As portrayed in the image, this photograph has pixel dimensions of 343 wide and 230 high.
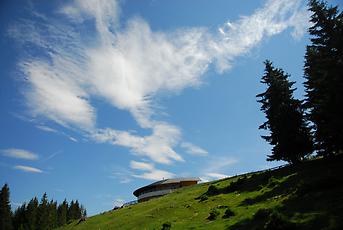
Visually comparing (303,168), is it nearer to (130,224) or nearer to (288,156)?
(288,156)

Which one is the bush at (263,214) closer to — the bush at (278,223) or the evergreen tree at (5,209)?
the bush at (278,223)

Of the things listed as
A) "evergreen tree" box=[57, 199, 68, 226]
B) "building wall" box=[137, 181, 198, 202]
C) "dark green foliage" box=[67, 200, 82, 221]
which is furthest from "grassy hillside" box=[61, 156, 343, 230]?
"dark green foliage" box=[67, 200, 82, 221]

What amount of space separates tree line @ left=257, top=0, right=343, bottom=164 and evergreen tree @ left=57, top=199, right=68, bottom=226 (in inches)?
3947

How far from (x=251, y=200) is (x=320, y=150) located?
13.0 metres

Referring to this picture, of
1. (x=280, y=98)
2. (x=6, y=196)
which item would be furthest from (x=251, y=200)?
(x=6, y=196)

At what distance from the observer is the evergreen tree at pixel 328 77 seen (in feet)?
104

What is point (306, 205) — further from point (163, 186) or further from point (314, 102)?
point (163, 186)

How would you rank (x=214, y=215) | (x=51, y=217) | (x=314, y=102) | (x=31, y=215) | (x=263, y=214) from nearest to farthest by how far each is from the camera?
(x=263, y=214) → (x=214, y=215) → (x=314, y=102) → (x=31, y=215) → (x=51, y=217)

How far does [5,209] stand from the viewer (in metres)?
106

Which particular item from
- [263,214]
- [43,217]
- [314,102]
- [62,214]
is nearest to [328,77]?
[314,102]

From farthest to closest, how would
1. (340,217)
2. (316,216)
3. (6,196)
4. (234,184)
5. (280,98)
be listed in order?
1. (6,196)
2. (280,98)
3. (234,184)
4. (316,216)
5. (340,217)

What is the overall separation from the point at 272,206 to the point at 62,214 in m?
123

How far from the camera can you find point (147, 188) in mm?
99625

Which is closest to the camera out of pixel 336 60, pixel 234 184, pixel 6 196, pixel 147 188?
pixel 336 60
